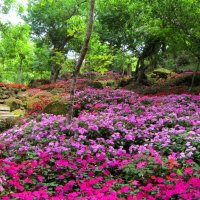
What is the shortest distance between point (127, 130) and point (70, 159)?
230 centimetres

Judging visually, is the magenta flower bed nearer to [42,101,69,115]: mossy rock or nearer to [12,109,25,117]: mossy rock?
[42,101,69,115]: mossy rock

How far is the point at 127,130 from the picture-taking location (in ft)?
23.5

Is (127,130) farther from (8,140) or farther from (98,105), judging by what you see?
(98,105)

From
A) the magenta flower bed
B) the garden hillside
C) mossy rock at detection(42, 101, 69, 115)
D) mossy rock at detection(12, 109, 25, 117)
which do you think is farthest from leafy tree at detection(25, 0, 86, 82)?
the magenta flower bed

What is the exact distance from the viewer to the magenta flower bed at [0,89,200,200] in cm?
405

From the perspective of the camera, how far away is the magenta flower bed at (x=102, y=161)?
4047 millimetres

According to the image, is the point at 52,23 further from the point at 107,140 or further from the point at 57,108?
the point at 107,140

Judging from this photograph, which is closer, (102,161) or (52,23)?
(102,161)

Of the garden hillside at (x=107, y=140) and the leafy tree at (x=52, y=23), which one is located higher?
the leafy tree at (x=52, y=23)

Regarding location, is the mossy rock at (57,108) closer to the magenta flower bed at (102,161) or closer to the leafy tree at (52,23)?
the magenta flower bed at (102,161)

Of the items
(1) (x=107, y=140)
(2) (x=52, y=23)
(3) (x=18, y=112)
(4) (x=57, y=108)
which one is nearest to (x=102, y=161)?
(1) (x=107, y=140)

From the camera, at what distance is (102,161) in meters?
5.54

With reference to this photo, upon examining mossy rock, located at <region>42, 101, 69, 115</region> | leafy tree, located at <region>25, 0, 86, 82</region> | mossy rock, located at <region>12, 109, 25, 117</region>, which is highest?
leafy tree, located at <region>25, 0, 86, 82</region>

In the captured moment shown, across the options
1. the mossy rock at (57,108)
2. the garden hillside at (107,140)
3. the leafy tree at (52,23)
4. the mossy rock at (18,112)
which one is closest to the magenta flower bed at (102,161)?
the garden hillside at (107,140)
